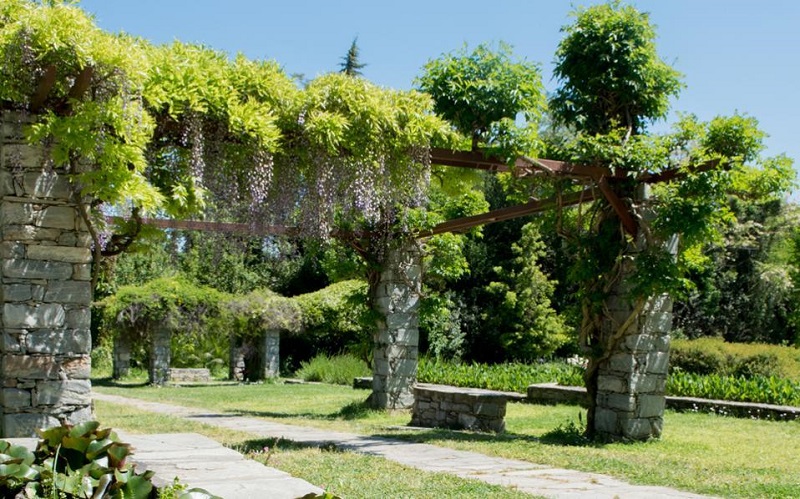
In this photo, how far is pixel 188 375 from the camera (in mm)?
18578

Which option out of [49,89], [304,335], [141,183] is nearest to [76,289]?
[141,183]

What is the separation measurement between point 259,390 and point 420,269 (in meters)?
5.29

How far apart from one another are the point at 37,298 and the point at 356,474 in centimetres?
269

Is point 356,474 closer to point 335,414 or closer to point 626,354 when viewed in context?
point 626,354

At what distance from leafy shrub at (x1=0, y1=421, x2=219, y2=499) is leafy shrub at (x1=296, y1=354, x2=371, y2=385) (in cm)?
1348

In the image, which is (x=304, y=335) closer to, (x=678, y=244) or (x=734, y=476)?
(x=678, y=244)

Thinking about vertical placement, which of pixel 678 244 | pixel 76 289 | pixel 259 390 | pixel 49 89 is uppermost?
pixel 49 89

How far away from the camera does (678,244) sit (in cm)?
823

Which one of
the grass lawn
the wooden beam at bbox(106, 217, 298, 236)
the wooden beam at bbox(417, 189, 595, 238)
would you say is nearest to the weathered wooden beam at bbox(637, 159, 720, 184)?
the wooden beam at bbox(417, 189, 595, 238)

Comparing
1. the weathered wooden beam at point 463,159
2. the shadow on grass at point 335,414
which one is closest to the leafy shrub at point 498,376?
the shadow on grass at point 335,414

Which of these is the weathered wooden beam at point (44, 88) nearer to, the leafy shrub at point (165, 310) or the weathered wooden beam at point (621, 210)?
the weathered wooden beam at point (621, 210)

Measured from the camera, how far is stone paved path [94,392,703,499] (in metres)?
5.31

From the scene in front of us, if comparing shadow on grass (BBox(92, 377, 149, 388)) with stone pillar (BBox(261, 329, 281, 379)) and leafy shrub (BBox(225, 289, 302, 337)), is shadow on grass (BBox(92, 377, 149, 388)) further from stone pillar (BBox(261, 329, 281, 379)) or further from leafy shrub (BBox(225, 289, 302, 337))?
stone pillar (BBox(261, 329, 281, 379))

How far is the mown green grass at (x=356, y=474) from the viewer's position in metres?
4.98
